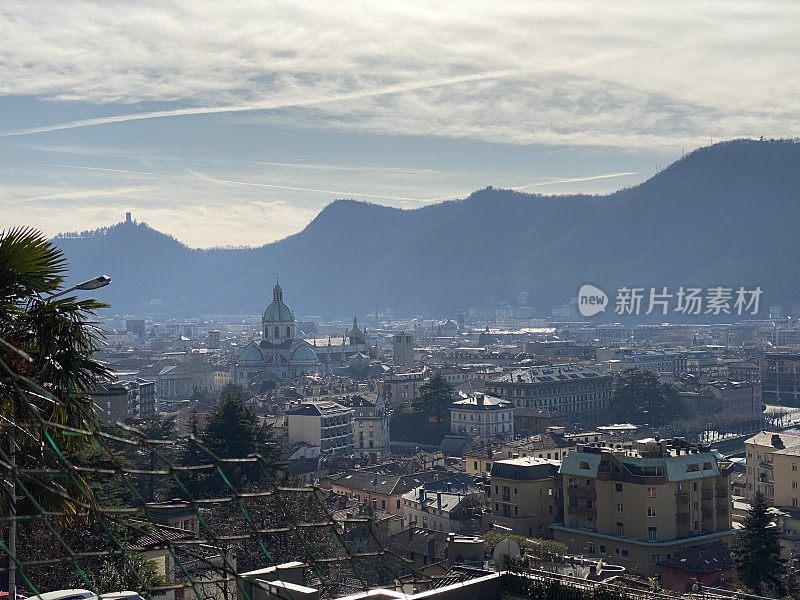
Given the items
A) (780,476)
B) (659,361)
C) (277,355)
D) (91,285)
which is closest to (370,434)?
(780,476)

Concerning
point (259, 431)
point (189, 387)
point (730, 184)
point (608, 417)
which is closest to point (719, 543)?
point (259, 431)

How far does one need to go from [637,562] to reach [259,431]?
6797 millimetres

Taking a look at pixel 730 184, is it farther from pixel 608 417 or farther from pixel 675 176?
pixel 608 417

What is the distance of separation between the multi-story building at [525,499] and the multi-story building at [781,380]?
3824 cm

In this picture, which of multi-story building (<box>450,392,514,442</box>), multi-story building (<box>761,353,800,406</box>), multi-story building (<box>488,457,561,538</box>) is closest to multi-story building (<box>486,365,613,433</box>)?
multi-story building (<box>450,392,514,442</box>)

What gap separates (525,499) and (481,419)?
60.0ft

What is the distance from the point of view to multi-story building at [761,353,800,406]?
5706cm

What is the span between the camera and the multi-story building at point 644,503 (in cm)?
1917

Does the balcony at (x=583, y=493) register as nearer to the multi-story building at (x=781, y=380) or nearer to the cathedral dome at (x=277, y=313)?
the multi-story building at (x=781, y=380)

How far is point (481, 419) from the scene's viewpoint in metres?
39.6

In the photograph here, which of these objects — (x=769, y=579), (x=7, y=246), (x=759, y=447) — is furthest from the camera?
(x=759, y=447)

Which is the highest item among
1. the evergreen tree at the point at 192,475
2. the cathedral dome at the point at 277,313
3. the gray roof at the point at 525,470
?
the cathedral dome at the point at 277,313

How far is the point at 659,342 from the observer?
98062 mm

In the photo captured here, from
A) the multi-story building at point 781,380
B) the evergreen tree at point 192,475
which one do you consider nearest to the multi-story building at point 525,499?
the evergreen tree at point 192,475
